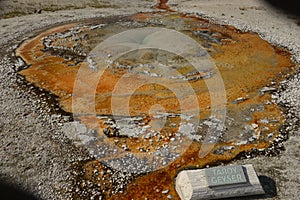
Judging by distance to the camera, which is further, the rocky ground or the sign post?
the rocky ground

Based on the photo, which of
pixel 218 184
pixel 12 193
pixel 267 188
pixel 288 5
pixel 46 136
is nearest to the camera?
pixel 218 184

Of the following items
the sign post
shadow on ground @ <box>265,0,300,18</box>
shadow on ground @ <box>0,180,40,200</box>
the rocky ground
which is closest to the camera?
the sign post

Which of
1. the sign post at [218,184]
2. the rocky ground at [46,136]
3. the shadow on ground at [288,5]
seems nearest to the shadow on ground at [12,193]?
the rocky ground at [46,136]

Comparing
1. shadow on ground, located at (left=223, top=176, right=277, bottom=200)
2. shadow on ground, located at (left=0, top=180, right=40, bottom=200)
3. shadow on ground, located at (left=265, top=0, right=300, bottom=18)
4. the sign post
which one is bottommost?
shadow on ground, located at (left=0, top=180, right=40, bottom=200)

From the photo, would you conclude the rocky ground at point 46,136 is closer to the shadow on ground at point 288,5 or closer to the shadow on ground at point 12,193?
the shadow on ground at point 12,193

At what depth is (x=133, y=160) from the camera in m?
8.44

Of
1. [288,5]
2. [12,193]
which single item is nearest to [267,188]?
[12,193]

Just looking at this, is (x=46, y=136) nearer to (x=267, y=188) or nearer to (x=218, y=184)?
(x=218, y=184)

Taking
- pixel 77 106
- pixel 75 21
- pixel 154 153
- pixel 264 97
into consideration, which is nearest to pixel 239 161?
pixel 154 153

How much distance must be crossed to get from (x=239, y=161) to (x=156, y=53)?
681 centimetres

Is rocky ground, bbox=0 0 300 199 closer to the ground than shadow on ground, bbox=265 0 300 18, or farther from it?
closer to the ground

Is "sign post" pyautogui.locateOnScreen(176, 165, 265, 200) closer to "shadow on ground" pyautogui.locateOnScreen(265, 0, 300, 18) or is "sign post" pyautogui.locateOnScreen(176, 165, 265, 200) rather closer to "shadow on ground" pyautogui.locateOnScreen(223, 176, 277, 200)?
"shadow on ground" pyautogui.locateOnScreen(223, 176, 277, 200)

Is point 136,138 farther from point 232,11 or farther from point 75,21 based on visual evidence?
point 232,11

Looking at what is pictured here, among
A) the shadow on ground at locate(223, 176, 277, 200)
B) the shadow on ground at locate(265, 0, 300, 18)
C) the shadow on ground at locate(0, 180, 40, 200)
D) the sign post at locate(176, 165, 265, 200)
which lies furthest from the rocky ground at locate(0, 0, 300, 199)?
the shadow on ground at locate(265, 0, 300, 18)
